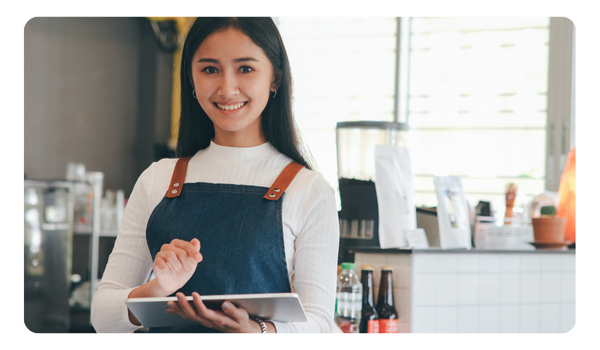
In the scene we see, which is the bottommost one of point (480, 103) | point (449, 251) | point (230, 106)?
point (449, 251)

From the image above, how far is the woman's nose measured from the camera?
3.37ft

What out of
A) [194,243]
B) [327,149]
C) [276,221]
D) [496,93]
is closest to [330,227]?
[276,221]

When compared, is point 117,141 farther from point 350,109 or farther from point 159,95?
point 350,109

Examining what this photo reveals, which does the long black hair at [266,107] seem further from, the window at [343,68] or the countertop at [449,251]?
the window at [343,68]

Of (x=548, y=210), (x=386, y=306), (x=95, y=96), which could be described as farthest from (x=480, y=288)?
(x=95, y=96)

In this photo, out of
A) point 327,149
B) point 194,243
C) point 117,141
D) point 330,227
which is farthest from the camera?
point 117,141

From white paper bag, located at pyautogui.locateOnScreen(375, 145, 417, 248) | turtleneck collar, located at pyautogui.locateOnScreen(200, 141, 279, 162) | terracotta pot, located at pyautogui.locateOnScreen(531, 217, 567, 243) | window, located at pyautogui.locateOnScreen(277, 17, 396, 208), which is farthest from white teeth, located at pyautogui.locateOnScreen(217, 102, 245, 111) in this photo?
window, located at pyautogui.locateOnScreen(277, 17, 396, 208)

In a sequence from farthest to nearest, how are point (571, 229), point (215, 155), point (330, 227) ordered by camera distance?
point (571, 229)
point (215, 155)
point (330, 227)

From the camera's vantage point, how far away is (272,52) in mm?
1077

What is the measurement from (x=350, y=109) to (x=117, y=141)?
1.70 meters

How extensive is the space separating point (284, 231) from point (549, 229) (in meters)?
1.46

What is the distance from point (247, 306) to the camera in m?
0.92

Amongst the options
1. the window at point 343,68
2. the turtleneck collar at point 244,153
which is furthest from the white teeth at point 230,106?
the window at point 343,68

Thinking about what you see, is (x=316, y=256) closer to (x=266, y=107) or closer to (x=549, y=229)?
(x=266, y=107)
